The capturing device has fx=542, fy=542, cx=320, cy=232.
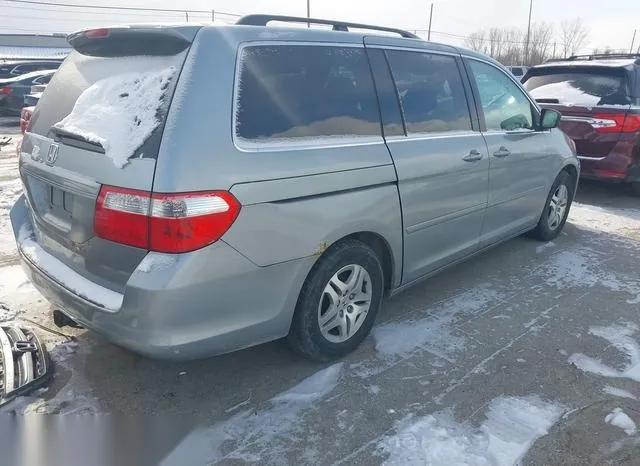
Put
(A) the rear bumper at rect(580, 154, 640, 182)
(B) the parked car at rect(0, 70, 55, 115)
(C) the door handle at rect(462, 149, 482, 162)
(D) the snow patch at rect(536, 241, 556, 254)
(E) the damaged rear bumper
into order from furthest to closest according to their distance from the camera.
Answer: (B) the parked car at rect(0, 70, 55, 115), (A) the rear bumper at rect(580, 154, 640, 182), (D) the snow patch at rect(536, 241, 556, 254), (C) the door handle at rect(462, 149, 482, 162), (E) the damaged rear bumper

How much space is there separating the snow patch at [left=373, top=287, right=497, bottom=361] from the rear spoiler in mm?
2083

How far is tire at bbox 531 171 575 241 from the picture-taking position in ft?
17.3

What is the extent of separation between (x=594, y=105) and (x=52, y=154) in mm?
6290

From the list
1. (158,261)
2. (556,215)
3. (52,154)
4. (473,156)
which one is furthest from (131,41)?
(556,215)

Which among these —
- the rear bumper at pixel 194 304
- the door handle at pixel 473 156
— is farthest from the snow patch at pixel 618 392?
the rear bumper at pixel 194 304

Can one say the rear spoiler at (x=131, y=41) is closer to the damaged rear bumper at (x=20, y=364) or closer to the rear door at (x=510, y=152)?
the damaged rear bumper at (x=20, y=364)

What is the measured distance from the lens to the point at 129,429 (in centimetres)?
264

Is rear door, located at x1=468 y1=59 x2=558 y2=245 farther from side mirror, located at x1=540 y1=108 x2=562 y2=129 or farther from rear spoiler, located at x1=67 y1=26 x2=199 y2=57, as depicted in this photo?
rear spoiler, located at x1=67 y1=26 x2=199 y2=57

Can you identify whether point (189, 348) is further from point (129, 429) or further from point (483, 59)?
point (483, 59)

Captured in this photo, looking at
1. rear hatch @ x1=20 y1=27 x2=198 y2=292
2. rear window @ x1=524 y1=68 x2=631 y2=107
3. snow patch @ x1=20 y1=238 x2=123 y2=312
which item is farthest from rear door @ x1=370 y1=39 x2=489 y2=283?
rear window @ x1=524 y1=68 x2=631 y2=107

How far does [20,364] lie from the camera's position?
2.98 meters

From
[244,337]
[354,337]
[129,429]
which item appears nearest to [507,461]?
[354,337]

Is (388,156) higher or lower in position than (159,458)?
higher

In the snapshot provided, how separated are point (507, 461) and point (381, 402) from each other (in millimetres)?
671
